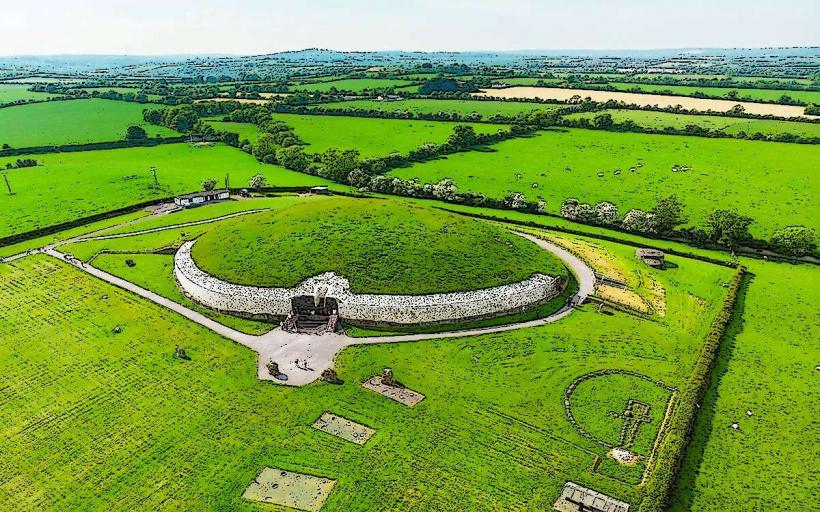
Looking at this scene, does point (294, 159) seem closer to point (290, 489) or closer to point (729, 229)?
point (729, 229)

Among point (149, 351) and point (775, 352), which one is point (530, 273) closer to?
point (775, 352)

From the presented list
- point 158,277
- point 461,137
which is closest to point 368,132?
point 461,137

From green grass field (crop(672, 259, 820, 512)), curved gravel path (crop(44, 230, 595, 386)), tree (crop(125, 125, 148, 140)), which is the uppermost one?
tree (crop(125, 125, 148, 140))

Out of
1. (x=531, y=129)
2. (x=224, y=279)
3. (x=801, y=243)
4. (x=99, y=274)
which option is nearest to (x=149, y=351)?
(x=224, y=279)

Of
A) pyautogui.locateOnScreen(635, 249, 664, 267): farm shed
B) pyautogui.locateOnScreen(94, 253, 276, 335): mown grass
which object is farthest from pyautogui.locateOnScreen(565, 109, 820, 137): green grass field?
pyautogui.locateOnScreen(94, 253, 276, 335): mown grass

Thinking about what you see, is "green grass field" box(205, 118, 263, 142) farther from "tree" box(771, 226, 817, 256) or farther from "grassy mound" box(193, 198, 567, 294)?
"tree" box(771, 226, 817, 256)

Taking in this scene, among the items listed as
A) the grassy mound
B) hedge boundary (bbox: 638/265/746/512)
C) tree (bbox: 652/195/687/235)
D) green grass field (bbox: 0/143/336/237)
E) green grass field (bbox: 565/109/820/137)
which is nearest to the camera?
hedge boundary (bbox: 638/265/746/512)
